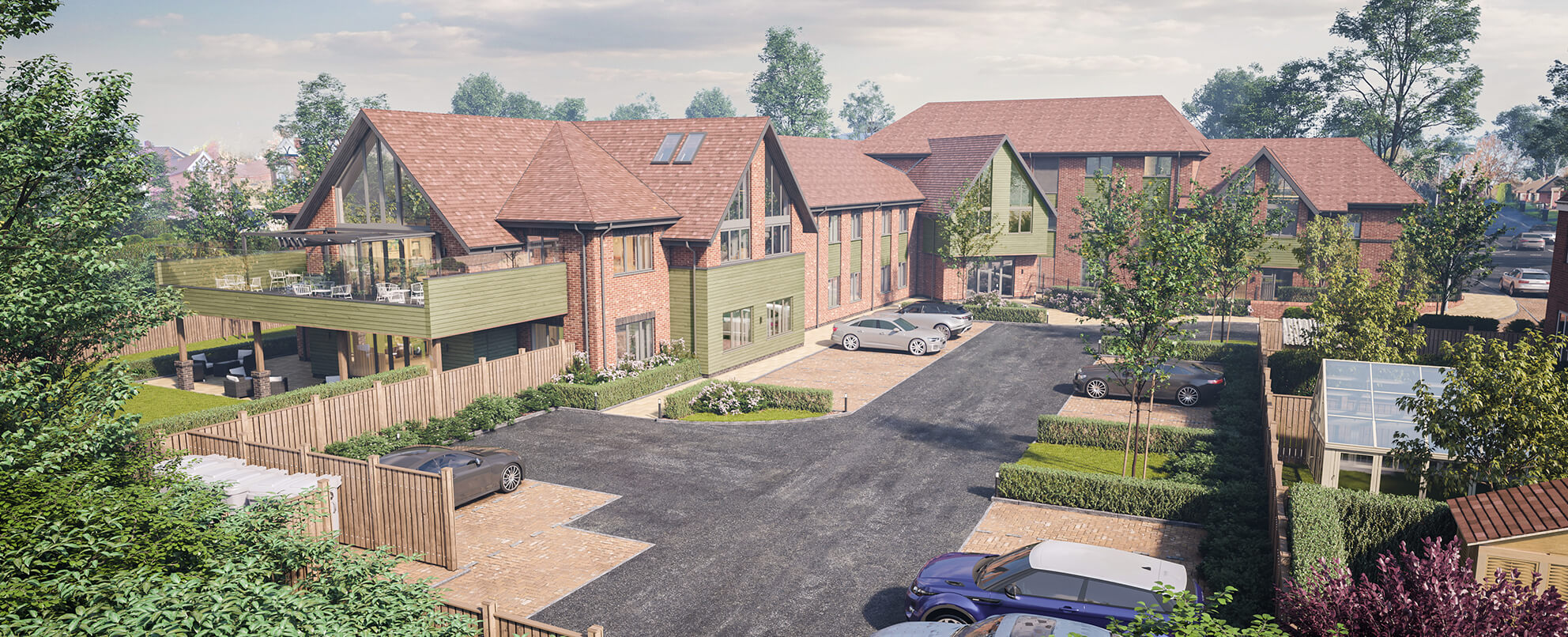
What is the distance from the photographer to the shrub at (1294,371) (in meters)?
28.9

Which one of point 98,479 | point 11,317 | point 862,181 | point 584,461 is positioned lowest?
point 584,461

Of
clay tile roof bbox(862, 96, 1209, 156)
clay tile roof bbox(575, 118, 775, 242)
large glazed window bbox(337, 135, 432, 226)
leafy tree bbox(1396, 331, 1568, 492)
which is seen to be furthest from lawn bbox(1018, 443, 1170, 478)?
clay tile roof bbox(862, 96, 1209, 156)

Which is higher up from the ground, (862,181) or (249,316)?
(862,181)

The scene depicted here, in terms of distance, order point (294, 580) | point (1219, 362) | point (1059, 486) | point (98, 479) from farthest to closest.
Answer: point (1219, 362) < point (1059, 486) < point (294, 580) < point (98, 479)

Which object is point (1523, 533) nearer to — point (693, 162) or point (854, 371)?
point (854, 371)

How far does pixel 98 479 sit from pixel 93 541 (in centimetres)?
302

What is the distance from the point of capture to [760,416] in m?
28.6

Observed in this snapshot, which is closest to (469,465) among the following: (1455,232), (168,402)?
(168,402)

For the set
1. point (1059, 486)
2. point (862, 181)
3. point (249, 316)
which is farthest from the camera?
point (862, 181)

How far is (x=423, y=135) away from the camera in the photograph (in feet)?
107

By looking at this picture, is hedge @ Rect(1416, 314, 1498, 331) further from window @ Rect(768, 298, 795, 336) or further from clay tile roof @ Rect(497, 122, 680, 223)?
clay tile roof @ Rect(497, 122, 680, 223)

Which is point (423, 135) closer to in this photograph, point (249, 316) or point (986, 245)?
point (249, 316)

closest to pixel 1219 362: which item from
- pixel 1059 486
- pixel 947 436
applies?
pixel 947 436

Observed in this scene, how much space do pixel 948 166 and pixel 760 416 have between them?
1145 inches
